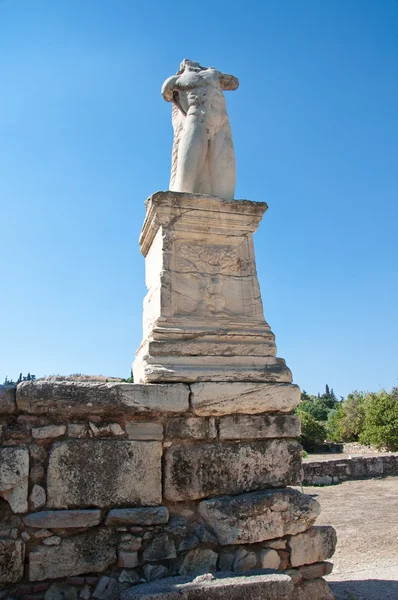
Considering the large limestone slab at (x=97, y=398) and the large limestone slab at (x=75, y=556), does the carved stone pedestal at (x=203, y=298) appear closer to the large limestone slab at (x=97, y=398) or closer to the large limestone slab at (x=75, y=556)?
the large limestone slab at (x=97, y=398)

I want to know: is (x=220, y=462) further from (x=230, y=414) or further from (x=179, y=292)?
(x=179, y=292)

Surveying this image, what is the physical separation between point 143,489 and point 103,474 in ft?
0.91

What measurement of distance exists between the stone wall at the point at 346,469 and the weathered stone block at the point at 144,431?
39.8 feet

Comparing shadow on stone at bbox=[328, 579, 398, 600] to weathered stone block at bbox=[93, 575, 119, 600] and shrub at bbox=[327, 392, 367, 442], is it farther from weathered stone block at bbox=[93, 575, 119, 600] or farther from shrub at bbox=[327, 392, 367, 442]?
shrub at bbox=[327, 392, 367, 442]

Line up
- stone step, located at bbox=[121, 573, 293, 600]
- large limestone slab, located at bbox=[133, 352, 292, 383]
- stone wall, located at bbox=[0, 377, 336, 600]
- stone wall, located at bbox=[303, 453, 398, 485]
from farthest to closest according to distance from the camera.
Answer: stone wall, located at bbox=[303, 453, 398, 485]
large limestone slab, located at bbox=[133, 352, 292, 383]
stone wall, located at bbox=[0, 377, 336, 600]
stone step, located at bbox=[121, 573, 293, 600]

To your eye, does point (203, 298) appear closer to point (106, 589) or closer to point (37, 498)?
point (37, 498)

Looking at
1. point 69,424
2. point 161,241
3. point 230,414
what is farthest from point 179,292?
point 69,424

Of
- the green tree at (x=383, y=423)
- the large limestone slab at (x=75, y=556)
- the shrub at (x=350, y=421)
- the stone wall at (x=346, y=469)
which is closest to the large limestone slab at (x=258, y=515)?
the large limestone slab at (x=75, y=556)

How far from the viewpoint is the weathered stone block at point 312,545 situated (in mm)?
3289

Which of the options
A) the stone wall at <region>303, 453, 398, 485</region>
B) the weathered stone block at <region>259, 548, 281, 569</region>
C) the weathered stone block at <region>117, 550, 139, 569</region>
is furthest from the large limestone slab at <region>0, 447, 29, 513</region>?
the stone wall at <region>303, 453, 398, 485</region>

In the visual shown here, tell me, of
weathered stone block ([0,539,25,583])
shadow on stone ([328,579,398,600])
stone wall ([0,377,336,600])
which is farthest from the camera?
shadow on stone ([328,579,398,600])

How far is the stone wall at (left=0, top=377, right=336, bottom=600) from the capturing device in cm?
293

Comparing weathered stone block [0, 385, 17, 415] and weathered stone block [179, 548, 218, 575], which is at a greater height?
weathered stone block [0, 385, 17, 415]

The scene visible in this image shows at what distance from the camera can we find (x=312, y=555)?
3330 mm
